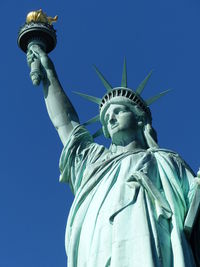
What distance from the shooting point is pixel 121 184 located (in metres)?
11.9

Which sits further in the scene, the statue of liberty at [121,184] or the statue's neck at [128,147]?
the statue's neck at [128,147]

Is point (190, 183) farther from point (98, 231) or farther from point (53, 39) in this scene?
point (53, 39)

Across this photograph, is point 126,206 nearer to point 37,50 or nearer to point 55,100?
point 55,100

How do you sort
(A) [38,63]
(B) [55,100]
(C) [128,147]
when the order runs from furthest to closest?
(A) [38,63] → (B) [55,100] → (C) [128,147]

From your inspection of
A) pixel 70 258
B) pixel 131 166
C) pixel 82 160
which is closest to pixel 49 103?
pixel 82 160

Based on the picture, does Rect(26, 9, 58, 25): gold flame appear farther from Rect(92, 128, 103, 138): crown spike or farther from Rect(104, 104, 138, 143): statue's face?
Rect(104, 104, 138, 143): statue's face

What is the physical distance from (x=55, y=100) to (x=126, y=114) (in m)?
1.22

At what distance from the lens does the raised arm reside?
44.3 feet

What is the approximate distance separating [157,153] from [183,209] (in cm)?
127

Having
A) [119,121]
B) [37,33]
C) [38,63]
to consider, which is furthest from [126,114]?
[37,33]

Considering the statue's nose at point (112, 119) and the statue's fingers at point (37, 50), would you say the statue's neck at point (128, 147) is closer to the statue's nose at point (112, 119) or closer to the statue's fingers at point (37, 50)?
the statue's nose at point (112, 119)

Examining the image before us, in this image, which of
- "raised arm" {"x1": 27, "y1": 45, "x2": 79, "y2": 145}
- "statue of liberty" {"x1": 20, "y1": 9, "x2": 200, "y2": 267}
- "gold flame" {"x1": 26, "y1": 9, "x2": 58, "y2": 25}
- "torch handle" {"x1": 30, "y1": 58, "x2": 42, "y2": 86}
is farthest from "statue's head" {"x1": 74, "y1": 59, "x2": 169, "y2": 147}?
"gold flame" {"x1": 26, "y1": 9, "x2": 58, "y2": 25}

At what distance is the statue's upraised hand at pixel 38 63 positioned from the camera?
14053 millimetres

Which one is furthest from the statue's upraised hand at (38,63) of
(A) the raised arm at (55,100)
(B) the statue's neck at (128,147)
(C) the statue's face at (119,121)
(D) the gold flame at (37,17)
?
(B) the statue's neck at (128,147)
